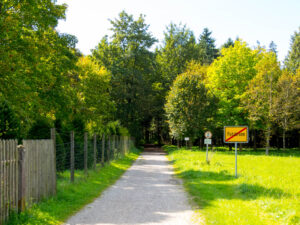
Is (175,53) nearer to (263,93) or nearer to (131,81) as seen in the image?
(131,81)

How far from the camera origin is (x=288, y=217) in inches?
277

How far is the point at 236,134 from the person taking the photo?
48.7ft

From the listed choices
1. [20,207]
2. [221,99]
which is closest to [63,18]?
[20,207]

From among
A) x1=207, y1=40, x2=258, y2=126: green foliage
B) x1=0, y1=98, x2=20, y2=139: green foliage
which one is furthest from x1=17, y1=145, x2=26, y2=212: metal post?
x1=207, y1=40, x2=258, y2=126: green foliage

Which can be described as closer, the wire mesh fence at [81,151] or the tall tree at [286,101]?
the wire mesh fence at [81,151]

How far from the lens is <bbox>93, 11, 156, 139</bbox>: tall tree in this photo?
4791 cm

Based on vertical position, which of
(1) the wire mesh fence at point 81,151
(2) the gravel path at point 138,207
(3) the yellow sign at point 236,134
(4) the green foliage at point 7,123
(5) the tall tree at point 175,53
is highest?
(5) the tall tree at point 175,53

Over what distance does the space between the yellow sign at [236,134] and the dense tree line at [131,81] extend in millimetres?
7909

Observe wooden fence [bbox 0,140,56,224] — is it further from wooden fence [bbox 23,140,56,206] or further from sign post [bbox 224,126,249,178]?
sign post [bbox 224,126,249,178]

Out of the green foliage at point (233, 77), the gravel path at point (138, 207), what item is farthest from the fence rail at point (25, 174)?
the green foliage at point (233, 77)

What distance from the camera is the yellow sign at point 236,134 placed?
14.7 meters

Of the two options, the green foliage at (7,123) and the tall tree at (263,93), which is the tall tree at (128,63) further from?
the green foliage at (7,123)

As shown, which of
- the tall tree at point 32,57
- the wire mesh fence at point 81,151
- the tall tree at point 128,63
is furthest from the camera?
the tall tree at point 128,63

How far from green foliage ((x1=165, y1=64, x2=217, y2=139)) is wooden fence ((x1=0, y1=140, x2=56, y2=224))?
3262 cm
